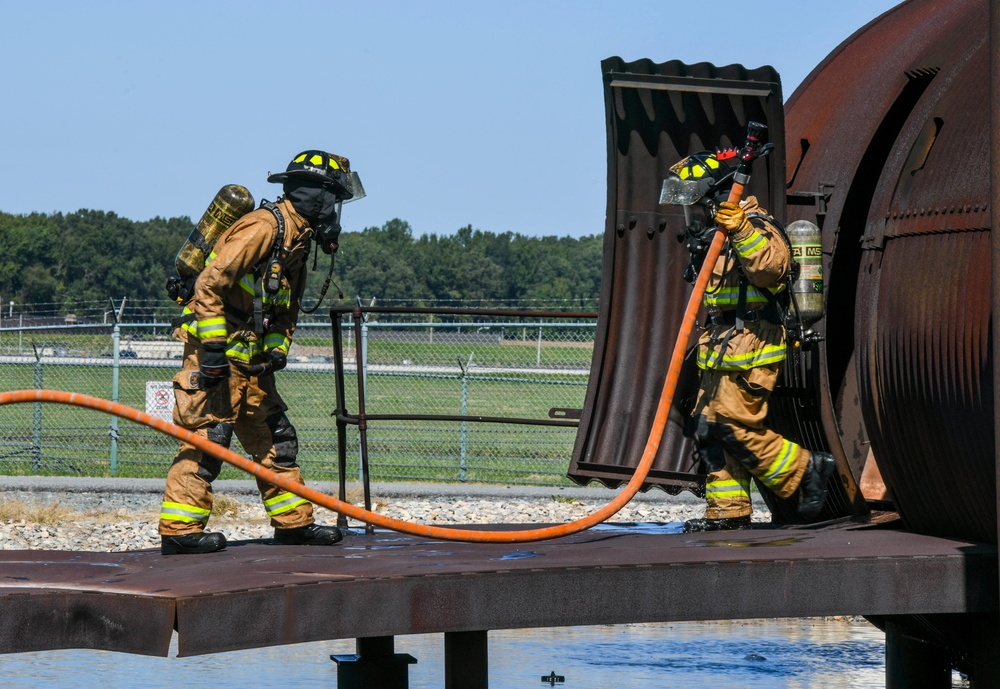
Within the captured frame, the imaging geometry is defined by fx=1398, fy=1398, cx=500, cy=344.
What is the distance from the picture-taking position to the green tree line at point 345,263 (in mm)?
76062

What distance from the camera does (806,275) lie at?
597 centimetres

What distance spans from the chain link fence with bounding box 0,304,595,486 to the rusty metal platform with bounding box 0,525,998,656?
5.90ft

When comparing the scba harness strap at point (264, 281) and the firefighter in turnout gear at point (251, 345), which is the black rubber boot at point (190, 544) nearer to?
the firefighter in turnout gear at point (251, 345)

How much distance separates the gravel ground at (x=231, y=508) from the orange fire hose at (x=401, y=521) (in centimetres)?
634

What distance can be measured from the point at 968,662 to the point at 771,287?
190 centimetres

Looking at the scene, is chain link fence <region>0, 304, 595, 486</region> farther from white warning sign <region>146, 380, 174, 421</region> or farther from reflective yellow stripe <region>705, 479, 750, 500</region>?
reflective yellow stripe <region>705, 479, 750, 500</region>

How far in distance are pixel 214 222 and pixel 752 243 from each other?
244cm

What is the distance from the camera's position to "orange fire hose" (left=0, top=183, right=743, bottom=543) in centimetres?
525

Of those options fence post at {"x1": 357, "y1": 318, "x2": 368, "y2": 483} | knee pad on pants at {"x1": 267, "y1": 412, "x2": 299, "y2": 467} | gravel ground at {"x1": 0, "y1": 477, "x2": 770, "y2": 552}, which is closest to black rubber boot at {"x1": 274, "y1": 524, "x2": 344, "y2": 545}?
knee pad on pants at {"x1": 267, "y1": 412, "x2": 299, "y2": 467}

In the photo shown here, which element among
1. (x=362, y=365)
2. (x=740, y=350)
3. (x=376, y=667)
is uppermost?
(x=740, y=350)

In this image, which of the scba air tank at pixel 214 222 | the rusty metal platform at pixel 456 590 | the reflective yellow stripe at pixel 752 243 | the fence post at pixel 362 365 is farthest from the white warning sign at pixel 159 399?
the reflective yellow stripe at pixel 752 243

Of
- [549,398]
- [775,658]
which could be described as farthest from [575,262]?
[775,658]

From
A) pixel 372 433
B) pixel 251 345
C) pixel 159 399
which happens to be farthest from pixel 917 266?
pixel 372 433

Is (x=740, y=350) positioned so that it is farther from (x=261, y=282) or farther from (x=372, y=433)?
(x=372, y=433)
